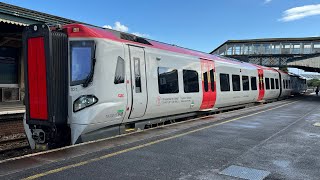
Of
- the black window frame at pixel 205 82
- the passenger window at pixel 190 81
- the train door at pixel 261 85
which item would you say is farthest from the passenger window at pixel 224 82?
the train door at pixel 261 85

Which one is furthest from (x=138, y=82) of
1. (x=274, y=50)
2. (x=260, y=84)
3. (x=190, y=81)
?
(x=274, y=50)

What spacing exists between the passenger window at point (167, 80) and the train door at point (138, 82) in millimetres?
911

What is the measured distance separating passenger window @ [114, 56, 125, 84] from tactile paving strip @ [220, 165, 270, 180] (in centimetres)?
337

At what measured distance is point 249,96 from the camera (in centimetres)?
1844

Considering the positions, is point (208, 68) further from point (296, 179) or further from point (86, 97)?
point (296, 179)

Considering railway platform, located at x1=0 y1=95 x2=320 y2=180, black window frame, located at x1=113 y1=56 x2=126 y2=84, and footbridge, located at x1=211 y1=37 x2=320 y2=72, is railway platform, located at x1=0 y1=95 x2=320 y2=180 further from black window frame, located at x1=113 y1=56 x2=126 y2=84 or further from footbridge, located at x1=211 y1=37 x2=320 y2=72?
footbridge, located at x1=211 y1=37 x2=320 y2=72

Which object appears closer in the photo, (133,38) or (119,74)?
(119,74)

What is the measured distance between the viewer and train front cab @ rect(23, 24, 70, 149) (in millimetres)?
7070

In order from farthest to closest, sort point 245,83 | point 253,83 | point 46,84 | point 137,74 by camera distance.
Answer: point 253,83 < point 245,83 < point 137,74 < point 46,84

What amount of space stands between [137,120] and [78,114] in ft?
7.08

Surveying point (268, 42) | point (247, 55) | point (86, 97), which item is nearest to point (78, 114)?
point (86, 97)

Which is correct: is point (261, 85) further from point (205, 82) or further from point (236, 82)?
point (205, 82)

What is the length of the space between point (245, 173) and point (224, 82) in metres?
9.69

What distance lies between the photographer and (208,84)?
13.0 m
